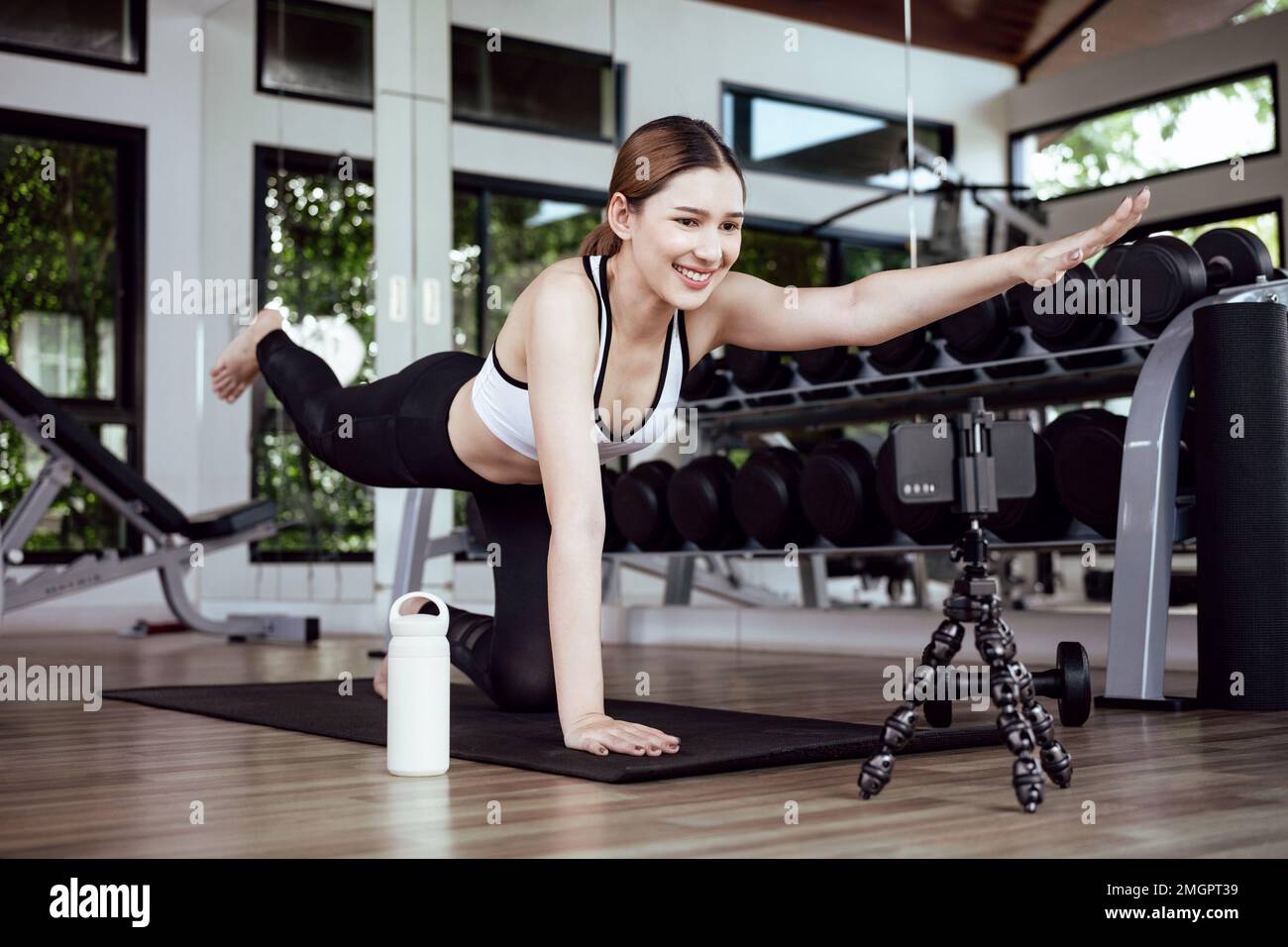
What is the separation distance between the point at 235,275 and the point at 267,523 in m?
1.72

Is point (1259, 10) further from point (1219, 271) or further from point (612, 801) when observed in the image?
point (612, 801)

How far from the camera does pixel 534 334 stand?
1751 mm

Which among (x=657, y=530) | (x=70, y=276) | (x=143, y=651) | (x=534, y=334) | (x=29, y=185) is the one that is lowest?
(x=143, y=651)

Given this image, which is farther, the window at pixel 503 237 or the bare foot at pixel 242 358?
the window at pixel 503 237

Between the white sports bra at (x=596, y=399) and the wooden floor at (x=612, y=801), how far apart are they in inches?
19.2

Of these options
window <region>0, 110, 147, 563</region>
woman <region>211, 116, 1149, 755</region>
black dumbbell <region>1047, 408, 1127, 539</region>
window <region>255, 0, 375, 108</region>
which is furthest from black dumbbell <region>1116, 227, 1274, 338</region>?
window <region>0, 110, 147, 563</region>

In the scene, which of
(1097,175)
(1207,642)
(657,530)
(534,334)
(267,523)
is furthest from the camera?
(1097,175)

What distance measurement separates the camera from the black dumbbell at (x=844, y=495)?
321 centimetres

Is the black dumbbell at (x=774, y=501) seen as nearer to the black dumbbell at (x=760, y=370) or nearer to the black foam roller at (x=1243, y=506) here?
the black dumbbell at (x=760, y=370)

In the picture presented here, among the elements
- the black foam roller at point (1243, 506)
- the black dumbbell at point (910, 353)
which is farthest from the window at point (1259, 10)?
the black foam roller at point (1243, 506)

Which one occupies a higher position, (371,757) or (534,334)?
(534,334)

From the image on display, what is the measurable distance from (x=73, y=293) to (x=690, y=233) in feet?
16.7

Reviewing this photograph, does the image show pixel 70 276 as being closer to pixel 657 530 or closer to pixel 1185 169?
pixel 657 530
